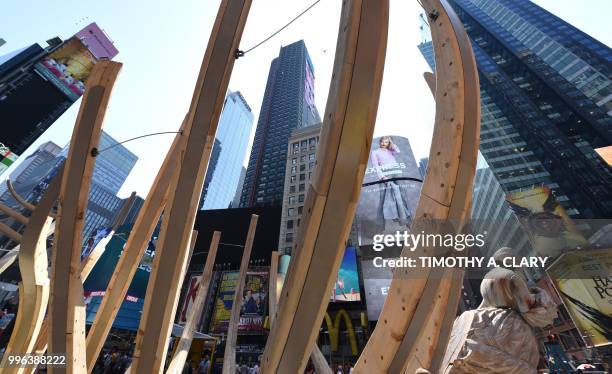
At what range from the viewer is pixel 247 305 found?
93.4 feet

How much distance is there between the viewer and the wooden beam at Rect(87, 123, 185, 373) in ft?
10.1

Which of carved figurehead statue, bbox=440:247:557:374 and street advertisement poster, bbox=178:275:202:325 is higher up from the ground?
street advertisement poster, bbox=178:275:202:325

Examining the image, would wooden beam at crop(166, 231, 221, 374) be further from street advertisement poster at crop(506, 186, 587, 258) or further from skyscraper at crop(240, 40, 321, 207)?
skyscraper at crop(240, 40, 321, 207)

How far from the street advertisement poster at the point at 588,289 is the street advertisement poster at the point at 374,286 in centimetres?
1326

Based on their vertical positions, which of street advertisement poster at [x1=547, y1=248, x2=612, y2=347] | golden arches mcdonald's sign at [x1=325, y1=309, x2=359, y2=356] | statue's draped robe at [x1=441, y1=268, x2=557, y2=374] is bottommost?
statue's draped robe at [x1=441, y1=268, x2=557, y2=374]

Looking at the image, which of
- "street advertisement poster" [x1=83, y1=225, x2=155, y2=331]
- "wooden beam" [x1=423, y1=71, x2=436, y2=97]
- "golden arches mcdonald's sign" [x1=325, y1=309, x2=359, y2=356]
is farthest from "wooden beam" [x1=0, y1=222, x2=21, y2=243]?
"golden arches mcdonald's sign" [x1=325, y1=309, x2=359, y2=356]

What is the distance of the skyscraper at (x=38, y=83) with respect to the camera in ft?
116

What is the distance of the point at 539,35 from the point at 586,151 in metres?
31.0

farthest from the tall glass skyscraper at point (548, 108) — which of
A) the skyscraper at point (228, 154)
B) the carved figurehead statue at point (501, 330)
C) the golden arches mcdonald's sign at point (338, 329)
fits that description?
the skyscraper at point (228, 154)

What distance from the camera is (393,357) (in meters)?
1.61

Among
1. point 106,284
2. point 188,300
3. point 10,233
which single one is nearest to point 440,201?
point 10,233

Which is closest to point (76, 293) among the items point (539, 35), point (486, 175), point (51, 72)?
point (51, 72)

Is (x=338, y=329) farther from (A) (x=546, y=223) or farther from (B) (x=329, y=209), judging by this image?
(B) (x=329, y=209)

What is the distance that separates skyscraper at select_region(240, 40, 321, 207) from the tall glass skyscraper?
4339 centimetres
